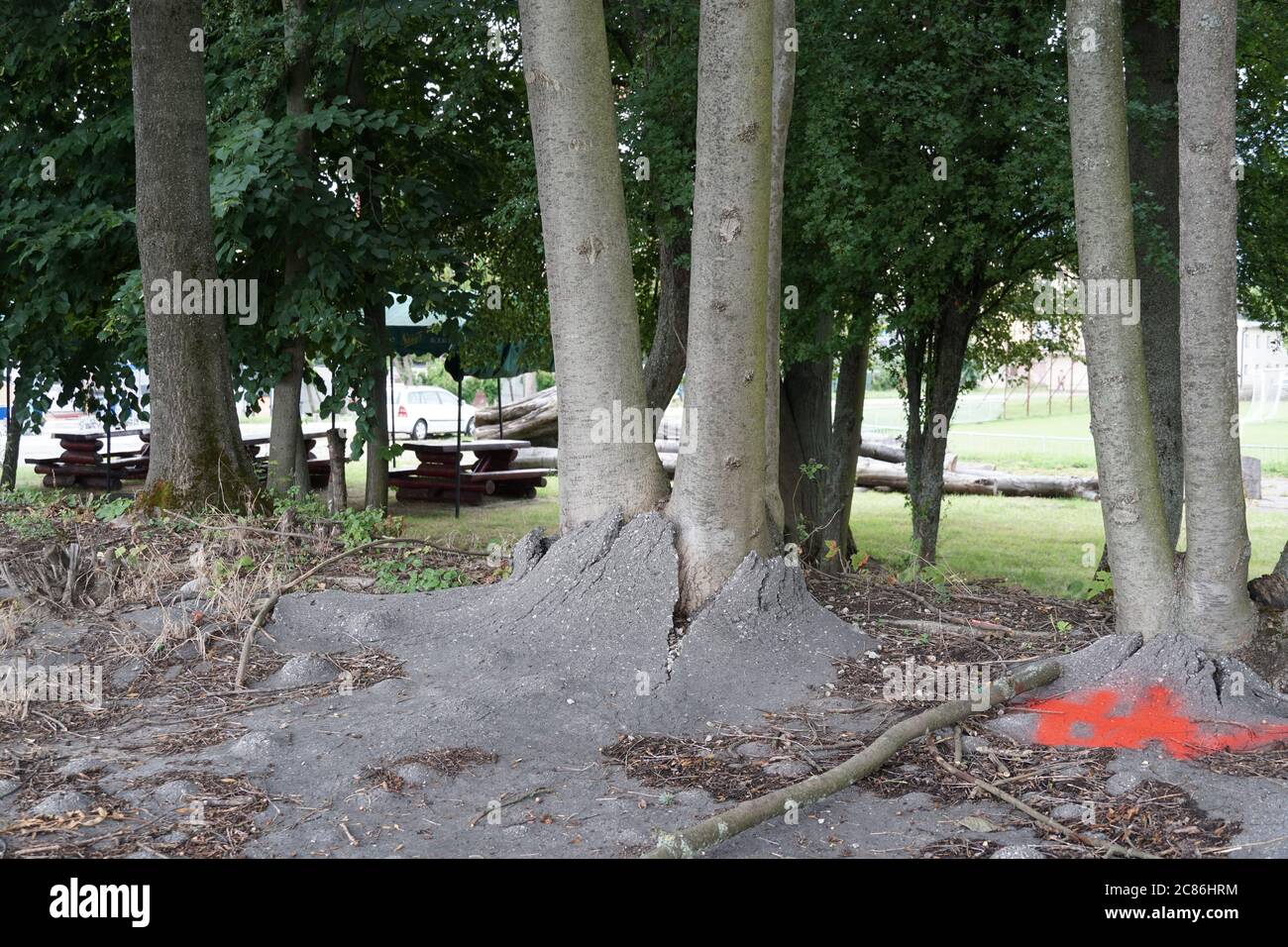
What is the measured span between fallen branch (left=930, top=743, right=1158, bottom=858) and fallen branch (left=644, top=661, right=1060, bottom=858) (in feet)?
0.60

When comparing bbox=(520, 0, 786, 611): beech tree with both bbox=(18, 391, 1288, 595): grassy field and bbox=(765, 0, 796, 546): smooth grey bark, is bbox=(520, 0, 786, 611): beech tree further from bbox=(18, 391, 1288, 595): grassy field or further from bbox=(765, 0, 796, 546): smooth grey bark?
bbox=(18, 391, 1288, 595): grassy field

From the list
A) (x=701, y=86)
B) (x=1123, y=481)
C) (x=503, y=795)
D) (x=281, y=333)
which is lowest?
(x=503, y=795)

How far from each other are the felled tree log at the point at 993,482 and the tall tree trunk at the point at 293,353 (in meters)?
12.4

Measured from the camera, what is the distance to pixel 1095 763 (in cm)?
491

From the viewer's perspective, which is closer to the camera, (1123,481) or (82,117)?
(1123,481)

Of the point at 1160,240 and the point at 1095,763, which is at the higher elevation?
the point at 1160,240

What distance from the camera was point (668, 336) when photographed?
11219mm

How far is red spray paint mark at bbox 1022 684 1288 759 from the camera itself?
5.07 metres

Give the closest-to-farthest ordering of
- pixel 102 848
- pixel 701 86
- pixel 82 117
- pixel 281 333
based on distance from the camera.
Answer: pixel 102 848 < pixel 701 86 < pixel 281 333 < pixel 82 117

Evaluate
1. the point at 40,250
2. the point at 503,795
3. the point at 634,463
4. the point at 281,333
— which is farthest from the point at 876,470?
the point at 503,795

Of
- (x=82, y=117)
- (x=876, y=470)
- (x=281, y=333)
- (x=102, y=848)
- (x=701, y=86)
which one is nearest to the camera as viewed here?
(x=102, y=848)

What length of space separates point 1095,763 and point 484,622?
317 cm

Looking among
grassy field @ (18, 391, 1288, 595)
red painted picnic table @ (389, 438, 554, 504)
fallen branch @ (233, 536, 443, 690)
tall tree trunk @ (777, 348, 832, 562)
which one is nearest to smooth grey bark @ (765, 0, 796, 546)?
grassy field @ (18, 391, 1288, 595)

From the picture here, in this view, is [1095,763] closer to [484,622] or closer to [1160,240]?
[484,622]
